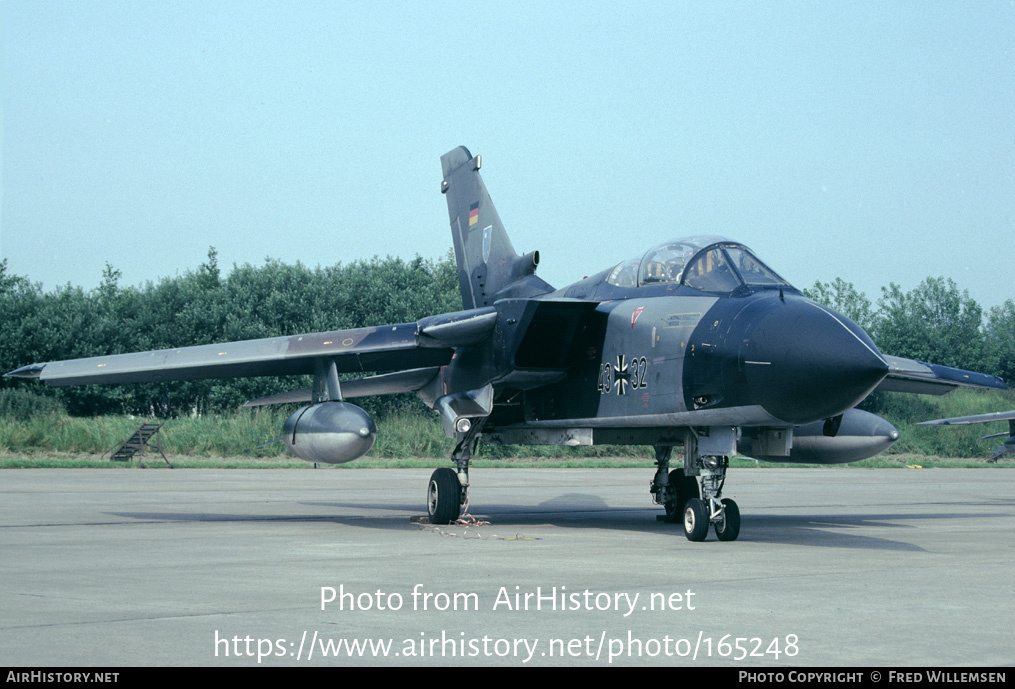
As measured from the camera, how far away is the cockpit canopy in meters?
11.2

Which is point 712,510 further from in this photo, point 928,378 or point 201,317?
point 201,317

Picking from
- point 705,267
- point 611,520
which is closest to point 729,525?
point 705,267

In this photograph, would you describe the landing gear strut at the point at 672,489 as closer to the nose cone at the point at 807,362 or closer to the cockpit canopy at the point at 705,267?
the cockpit canopy at the point at 705,267

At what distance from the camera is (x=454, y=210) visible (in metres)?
17.7

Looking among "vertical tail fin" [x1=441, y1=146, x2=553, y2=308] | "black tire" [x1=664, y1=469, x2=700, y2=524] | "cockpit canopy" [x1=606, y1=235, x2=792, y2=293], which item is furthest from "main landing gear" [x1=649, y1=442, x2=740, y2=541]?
"vertical tail fin" [x1=441, y1=146, x2=553, y2=308]

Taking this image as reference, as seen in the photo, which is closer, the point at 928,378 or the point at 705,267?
the point at 705,267

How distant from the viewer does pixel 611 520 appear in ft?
47.9

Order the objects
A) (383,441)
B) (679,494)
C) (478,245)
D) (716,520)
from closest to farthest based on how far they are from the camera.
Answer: (716,520) → (679,494) → (478,245) → (383,441)

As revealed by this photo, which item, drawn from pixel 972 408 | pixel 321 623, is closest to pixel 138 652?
pixel 321 623

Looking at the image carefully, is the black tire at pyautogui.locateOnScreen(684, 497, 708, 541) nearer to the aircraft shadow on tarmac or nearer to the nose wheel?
the nose wheel

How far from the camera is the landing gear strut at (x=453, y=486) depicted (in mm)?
13594

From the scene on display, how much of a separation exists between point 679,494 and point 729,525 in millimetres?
3339

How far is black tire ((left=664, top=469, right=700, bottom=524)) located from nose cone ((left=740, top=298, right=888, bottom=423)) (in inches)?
173

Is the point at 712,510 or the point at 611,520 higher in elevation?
the point at 712,510
